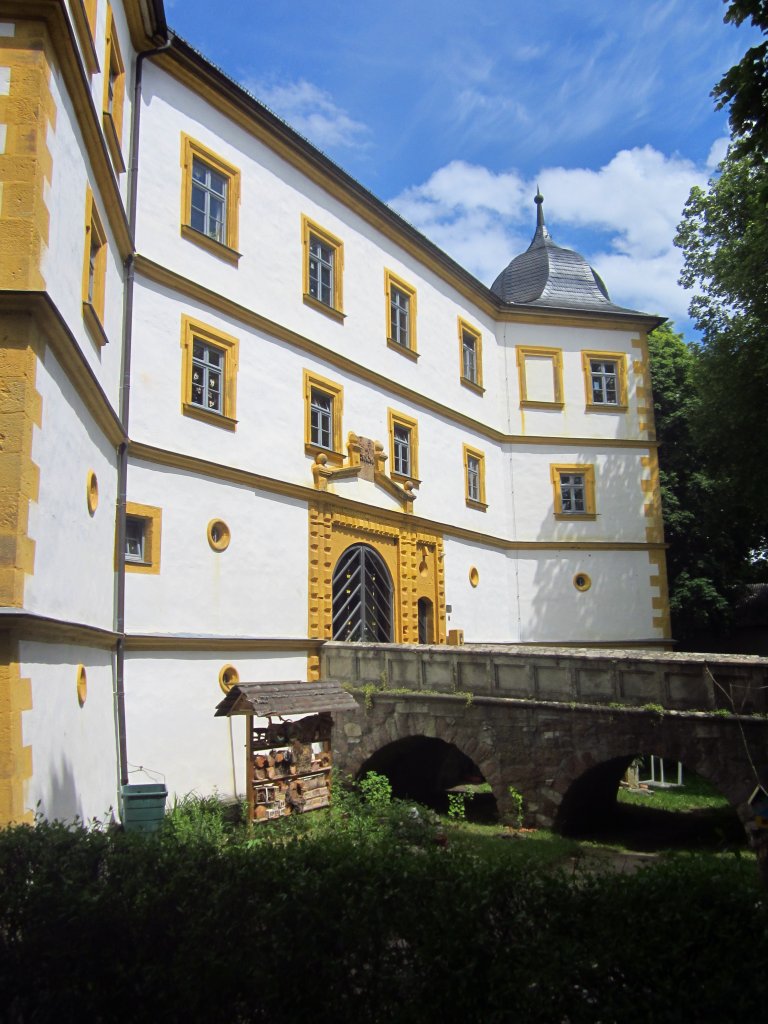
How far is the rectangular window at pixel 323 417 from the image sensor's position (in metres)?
16.1

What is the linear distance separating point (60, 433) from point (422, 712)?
7.70 meters

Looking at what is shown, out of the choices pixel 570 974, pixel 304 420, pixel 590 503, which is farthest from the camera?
pixel 590 503

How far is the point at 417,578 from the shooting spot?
18.6 metres

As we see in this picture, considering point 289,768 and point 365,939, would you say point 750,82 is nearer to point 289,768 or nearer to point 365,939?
point 365,939

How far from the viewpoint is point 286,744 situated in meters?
11.7

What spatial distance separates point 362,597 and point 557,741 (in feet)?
18.4

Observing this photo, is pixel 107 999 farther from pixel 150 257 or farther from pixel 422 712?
pixel 150 257

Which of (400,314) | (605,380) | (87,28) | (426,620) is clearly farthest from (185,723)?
(605,380)

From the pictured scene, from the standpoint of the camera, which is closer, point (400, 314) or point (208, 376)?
point (208, 376)

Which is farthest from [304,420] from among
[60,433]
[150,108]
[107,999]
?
[107,999]

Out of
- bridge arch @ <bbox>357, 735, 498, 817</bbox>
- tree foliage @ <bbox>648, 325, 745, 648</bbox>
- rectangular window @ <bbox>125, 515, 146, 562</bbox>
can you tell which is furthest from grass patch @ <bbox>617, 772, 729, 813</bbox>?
rectangular window @ <bbox>125, 515, 146, 562</bbox>

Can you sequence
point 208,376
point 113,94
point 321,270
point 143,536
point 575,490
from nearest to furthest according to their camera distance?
point 113,94 → point 143,536 → point 208,376 → point 321,270 → point 575,490

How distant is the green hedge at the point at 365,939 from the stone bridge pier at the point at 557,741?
20.6ft

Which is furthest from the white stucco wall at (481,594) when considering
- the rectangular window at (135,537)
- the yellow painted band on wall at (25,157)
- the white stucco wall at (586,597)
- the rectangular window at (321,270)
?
the yellow painted band on wall at (25,157)
